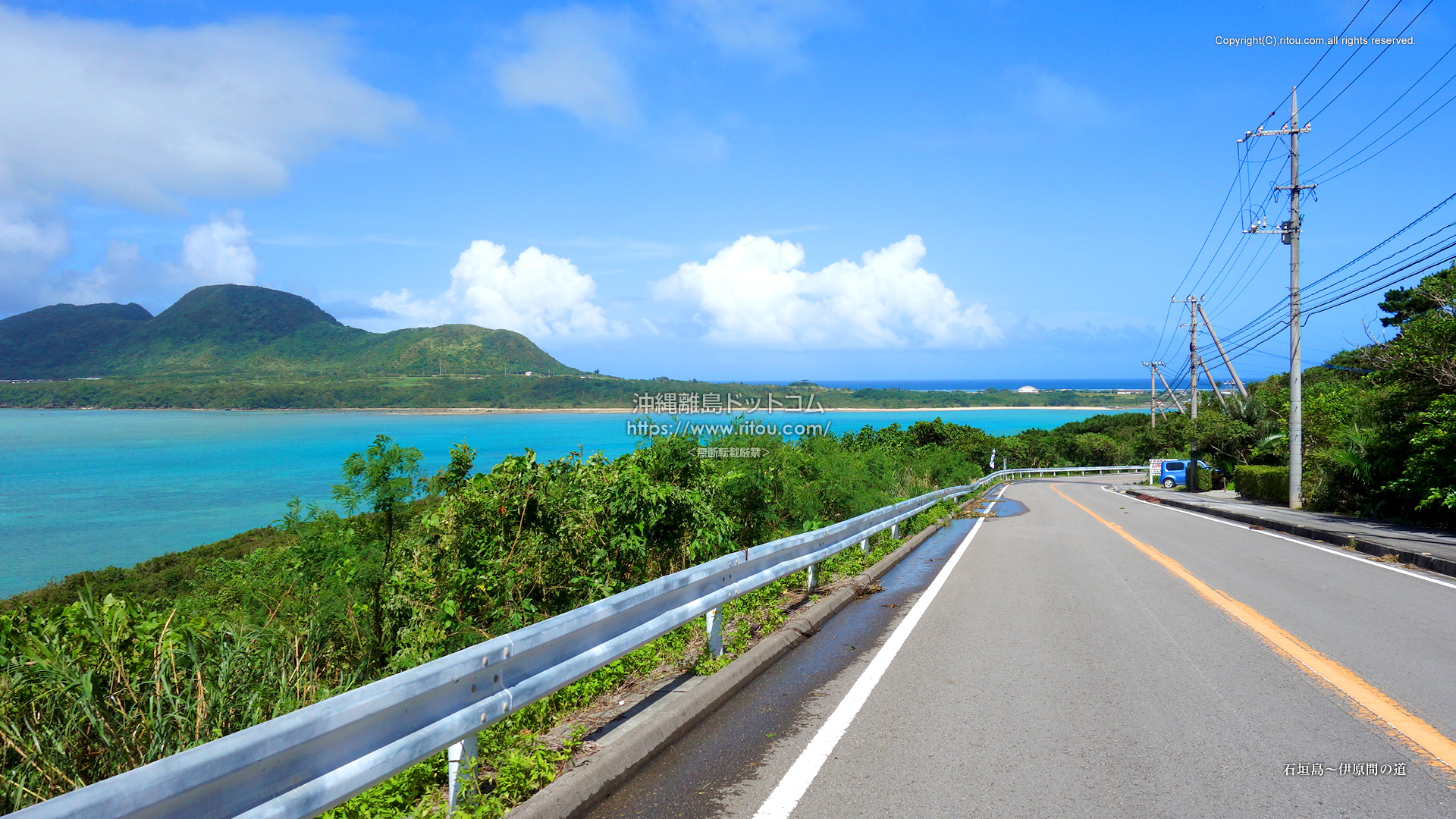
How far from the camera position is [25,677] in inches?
149

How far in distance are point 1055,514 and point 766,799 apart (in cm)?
2237

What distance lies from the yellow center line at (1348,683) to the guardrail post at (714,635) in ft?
14.0

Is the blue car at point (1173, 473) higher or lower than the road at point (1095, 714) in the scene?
lower

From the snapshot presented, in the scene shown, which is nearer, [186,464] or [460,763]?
[460,763]

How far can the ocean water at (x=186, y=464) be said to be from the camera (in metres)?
49.8

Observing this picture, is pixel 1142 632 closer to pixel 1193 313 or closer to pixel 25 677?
pixel 25 677

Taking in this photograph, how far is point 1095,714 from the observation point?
201 inches

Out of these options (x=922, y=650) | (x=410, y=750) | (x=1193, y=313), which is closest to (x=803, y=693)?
(x=922, y=650)

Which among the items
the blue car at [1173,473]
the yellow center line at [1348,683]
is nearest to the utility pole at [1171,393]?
the blue car at [1173,473]

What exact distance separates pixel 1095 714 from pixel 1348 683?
2135 millimetres

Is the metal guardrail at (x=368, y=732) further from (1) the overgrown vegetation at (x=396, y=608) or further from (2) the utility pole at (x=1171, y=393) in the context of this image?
(2) the utility pole at (x=1171, y=393)

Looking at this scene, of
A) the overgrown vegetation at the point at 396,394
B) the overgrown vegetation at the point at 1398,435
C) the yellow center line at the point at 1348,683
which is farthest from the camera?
the overgrown vegetation at the point at 396,394

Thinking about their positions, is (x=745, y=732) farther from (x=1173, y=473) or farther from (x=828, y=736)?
(x=1173, y=473)

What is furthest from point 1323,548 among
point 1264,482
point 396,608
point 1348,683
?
point 1264,482
